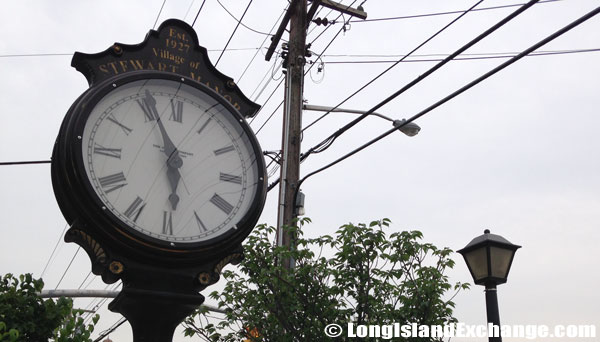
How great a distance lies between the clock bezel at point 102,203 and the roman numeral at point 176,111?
4.1 inches

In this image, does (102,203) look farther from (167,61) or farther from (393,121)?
(393,121)

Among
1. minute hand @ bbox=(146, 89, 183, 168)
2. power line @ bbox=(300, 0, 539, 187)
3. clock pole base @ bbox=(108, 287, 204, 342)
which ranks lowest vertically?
clock pole base @ bbox=(108, 287, 204, 342)

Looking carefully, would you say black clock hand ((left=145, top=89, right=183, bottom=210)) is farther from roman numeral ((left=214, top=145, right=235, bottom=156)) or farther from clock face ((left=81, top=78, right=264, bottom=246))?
roman numeral ((left=214, top=145, right=235, bottom=156))

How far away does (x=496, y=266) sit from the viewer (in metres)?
6.62

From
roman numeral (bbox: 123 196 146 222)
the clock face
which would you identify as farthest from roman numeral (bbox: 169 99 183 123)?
roman numeral (bbox: 123 196 146 222)

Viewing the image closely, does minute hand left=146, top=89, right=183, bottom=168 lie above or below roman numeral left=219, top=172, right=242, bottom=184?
above

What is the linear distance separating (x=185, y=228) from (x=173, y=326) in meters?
0.41

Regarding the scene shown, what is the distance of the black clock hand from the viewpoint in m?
2.65

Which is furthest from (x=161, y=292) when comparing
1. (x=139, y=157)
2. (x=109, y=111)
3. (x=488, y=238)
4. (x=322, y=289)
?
(x=488, y=238)

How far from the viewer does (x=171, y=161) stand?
8.84 feet

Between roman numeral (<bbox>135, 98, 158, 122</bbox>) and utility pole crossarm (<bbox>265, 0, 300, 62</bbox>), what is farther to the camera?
utility pole crossarm (<bbox>265, 0, 300, 62</bbox>)

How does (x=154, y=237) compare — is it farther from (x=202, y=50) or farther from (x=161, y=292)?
(x=202, y=50)

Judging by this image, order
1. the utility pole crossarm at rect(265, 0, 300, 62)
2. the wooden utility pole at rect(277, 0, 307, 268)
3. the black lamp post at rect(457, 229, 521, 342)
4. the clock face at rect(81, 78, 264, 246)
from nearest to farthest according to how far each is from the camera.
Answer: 1. the clock face at rect(81, 78, 264, 246)
2. the black lamp post at rect(457, 229, 521, 342)
3. the wooden utility pole at rect(277, 0, 307, 268)
4. the utility pole crossarm at rect(265, 0, 300, 62)

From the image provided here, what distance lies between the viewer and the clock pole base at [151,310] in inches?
99.5
